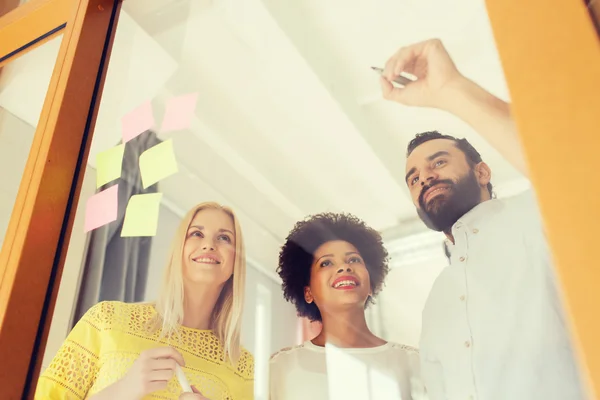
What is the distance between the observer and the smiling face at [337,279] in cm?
71

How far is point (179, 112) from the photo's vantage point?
102 cm

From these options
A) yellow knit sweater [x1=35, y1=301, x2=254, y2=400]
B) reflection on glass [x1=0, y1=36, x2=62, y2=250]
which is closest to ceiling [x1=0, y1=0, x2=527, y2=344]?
reflection on glass [x1=0, y1=36, x2=62, y2=250]

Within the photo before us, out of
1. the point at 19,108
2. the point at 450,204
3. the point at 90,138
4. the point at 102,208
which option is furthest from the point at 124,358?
the point at 19,108

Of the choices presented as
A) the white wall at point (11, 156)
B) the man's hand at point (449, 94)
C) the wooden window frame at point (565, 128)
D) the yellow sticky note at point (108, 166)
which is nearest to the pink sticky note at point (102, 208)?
the yellow sticky note at point (108, 166)

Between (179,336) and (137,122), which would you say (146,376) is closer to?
(179,336)

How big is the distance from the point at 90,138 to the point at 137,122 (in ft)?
0.33

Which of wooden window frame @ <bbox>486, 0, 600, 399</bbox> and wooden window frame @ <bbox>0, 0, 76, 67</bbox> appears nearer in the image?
wooden window frame @ <bbox>486, 0, 600, 399</bbox>

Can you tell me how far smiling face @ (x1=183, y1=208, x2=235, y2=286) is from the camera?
86cm

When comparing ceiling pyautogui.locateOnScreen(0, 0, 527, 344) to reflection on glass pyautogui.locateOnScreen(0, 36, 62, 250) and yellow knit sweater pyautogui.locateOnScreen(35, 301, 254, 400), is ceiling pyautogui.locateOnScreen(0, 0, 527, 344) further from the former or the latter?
yellow knit sweater pyautogui.locateOnScreen(35, 301, 254, 400)

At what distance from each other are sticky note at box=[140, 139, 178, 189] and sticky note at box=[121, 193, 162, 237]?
0.10 feet

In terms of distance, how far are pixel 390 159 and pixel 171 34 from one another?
2.11 feet

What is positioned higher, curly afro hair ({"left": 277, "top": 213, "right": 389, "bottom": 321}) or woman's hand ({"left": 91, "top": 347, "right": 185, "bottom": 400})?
curly afro hair ({"left": 277, "top": 213, "right": 389, "bottom": 321})

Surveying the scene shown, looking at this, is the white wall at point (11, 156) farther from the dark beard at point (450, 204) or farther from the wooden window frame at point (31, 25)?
the dark beard at point (450, 204)

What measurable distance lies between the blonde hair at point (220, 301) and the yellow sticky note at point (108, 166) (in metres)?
0.23
